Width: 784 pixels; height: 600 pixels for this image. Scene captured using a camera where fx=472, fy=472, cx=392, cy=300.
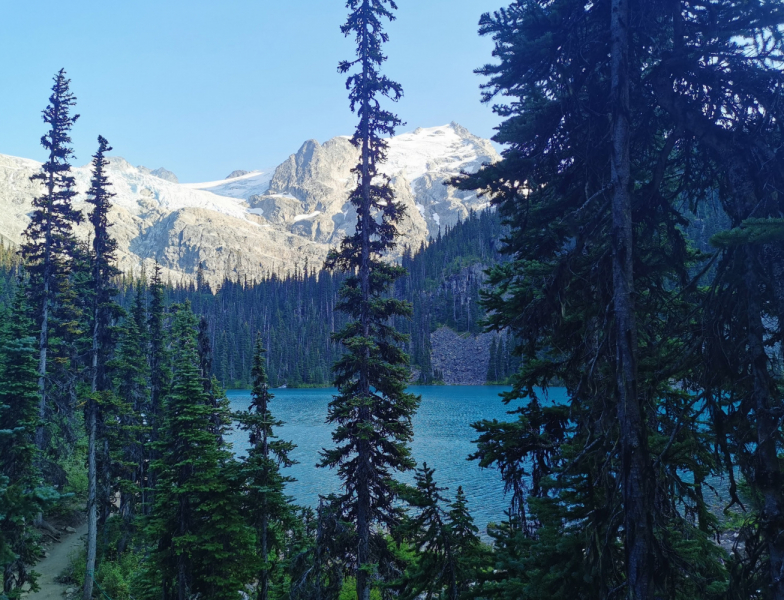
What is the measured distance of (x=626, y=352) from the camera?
555cm

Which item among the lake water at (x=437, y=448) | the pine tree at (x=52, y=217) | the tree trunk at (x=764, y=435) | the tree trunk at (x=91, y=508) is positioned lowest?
the lake water at (x=437, y=448)

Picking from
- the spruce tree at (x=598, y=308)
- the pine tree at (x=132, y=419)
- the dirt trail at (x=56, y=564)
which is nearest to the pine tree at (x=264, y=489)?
the pine tree at (x=132, y=419)

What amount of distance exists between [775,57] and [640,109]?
155 cm

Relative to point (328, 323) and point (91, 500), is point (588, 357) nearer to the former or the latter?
point (91, 500)

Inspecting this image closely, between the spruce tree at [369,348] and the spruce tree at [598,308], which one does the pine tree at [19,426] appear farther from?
the spruce tree at [598,308]

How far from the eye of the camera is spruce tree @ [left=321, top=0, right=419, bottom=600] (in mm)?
15461

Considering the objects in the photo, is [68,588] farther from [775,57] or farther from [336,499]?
[775,57]

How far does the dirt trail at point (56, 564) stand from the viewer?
21.7m

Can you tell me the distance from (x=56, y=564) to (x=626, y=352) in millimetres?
30723

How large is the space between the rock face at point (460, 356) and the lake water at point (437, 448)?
43.5 m

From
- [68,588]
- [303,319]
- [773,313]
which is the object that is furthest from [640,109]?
[303,319]

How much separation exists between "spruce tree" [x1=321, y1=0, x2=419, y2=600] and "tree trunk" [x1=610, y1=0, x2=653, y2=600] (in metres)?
10.2

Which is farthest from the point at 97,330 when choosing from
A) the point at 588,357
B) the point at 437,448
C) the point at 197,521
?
the point at 437,448

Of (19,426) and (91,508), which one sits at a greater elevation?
(19,426)
